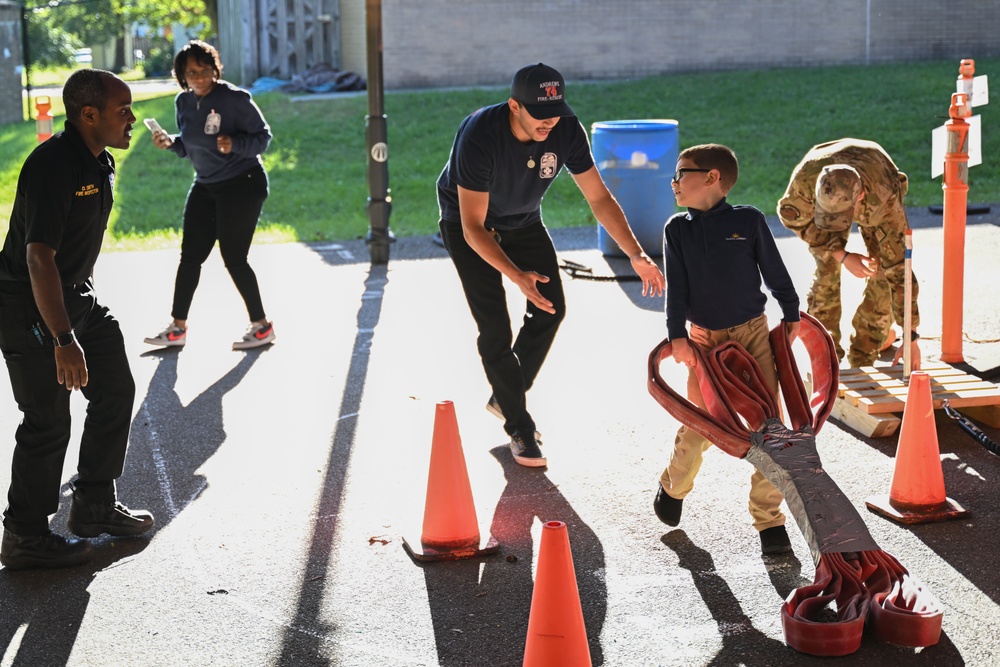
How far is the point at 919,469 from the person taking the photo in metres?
5.37

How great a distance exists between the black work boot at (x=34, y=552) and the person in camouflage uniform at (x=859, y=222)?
13.4 ft

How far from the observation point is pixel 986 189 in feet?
50.1

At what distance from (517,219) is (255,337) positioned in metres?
3.25

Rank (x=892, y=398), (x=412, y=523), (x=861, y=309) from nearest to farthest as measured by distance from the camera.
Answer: (x=412, y=523), (x=892, y=398), (x=861, y=309)

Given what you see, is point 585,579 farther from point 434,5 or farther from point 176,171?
point 434,5

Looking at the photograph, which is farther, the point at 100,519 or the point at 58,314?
the point at 100,519

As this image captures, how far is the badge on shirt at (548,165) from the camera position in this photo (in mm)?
5906

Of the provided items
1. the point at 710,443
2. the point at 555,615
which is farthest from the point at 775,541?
the point at 555,615

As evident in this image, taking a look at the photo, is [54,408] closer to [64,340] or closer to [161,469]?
[64,340]

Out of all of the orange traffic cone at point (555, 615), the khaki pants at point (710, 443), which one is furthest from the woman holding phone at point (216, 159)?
the orange traffic cone at point (555, 615)

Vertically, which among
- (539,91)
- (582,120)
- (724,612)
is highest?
(539,91)

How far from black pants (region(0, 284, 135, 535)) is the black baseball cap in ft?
6.55

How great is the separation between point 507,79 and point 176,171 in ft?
25.4

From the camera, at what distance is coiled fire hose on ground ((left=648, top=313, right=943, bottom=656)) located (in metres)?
4.20
